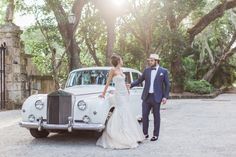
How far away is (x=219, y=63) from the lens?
3616 cm

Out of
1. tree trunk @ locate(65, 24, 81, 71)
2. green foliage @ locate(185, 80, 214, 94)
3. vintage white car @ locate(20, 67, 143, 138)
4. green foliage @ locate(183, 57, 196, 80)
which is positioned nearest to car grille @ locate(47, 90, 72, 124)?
vintage white car @ locate(20, 67, 143, 138)

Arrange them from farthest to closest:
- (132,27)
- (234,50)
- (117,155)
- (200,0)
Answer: (234,50)
(132,27)
(200,0)
(117,155)

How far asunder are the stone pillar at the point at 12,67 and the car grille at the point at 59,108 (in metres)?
8.64

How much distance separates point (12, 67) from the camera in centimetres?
1750

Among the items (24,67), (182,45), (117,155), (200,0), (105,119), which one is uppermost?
(200,0)

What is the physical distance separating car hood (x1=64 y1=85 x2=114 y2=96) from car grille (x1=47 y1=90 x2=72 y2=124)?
0.98ft

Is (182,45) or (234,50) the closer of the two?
(182,45)

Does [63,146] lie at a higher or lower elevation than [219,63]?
lower

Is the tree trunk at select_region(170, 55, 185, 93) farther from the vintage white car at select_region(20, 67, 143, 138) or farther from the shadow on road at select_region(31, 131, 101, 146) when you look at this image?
the vintage white car at select_region(20, 67, 143, 138)

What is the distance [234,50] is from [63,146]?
96.5ft

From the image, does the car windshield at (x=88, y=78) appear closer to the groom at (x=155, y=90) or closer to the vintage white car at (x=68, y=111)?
the vintage white car at (x=68, y=111)

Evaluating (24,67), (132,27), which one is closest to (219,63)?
(132,27)

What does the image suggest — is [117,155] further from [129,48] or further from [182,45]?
[129,48]

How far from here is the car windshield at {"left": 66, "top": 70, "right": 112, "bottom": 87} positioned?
10609 mm
